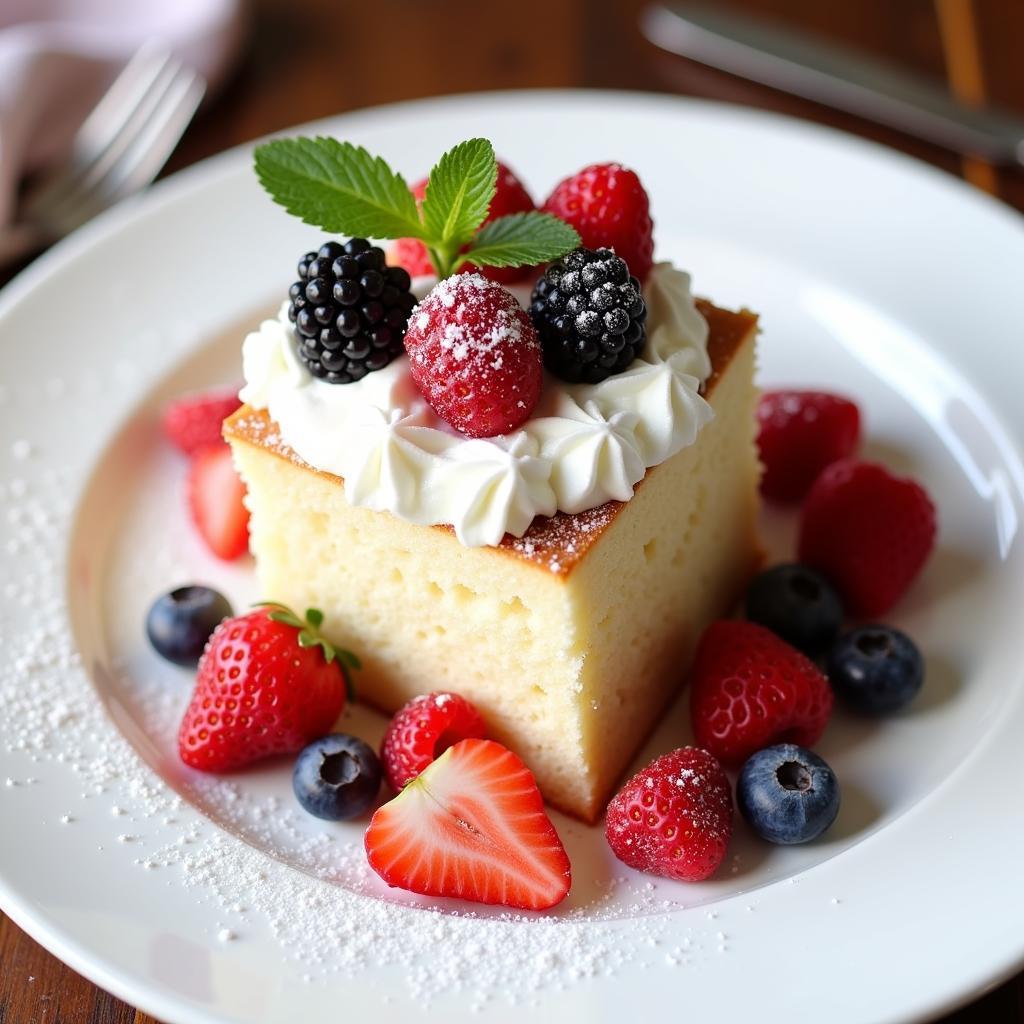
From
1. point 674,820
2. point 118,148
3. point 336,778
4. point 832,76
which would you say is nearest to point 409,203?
point 336,778

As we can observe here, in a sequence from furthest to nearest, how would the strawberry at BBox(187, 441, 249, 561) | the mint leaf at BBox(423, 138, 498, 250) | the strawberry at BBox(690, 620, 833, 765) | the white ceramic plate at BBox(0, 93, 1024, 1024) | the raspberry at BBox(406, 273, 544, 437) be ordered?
the strawberry at BBox(187, 441, 249, 561) → the strawberry at BBox(690, 620, 833, 765) → the mint leaf at BBox(423, 138, 498, 250) → the raspberry at BBox(406, 273, 544, 437) → the white ceramic plate at BBox(0, 93, 1024, 1024)

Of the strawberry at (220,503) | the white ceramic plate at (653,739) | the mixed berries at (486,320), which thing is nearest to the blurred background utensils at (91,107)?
the white ceramic plate at (653,739)

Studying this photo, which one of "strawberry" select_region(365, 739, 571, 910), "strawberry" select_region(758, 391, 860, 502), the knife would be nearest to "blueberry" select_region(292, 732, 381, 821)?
"strawberry" select_region(365, 739, 571, 910)

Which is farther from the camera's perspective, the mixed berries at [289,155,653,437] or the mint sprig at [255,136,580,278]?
the mint sprig at [255,136,580,278]

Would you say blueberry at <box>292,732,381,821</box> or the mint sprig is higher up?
the mint sprig

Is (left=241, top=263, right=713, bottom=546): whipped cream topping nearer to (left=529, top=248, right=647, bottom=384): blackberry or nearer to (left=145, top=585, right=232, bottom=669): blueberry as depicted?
(left=529, top=248, right=647, bottom=384): blackberry

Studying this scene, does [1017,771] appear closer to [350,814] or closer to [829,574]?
[829,574]
